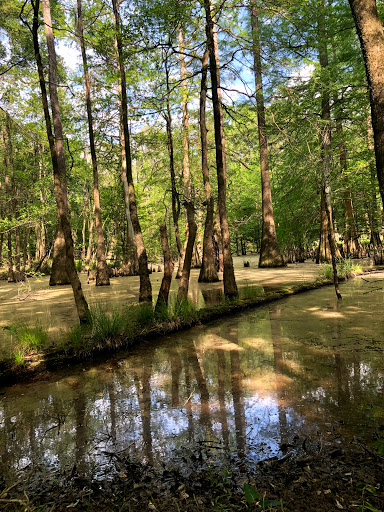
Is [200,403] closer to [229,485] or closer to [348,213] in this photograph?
[229,485]

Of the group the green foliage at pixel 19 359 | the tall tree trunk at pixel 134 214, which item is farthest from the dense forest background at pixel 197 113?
the green foliage at pixel 19 359

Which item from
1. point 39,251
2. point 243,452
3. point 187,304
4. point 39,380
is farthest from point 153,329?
point 39,251

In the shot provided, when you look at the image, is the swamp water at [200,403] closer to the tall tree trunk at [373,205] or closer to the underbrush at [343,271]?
the underbrush at [343,271]

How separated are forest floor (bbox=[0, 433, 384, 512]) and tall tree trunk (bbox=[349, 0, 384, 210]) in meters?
2.07

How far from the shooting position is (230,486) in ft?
6.42

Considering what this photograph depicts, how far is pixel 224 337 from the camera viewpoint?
5.67 m

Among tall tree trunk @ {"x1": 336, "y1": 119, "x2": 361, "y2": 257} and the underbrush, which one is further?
tall tree trunk @ {"x1": 336, "y1": 119, "x2": 361, "y2": 257}

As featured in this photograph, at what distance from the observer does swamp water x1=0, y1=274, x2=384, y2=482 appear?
2426 millimetres

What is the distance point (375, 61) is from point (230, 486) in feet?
11.3

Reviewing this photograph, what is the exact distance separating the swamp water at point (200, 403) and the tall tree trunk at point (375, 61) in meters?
1.75

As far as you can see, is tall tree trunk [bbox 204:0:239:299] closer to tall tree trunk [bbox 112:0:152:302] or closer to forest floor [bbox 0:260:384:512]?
tall tree trunk [bbox 112:0:152:302]

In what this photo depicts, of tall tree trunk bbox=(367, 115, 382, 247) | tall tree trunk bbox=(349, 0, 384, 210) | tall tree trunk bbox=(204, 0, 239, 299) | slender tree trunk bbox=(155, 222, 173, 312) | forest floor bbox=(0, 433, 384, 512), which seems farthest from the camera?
tall tree trunk bbox=(367, 115, 382, 247)

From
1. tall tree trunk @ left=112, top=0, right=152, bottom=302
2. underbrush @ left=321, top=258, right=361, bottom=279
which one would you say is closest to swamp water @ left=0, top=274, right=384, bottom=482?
tall tree trunk @ left=112, top=0, right=152, bottom=302

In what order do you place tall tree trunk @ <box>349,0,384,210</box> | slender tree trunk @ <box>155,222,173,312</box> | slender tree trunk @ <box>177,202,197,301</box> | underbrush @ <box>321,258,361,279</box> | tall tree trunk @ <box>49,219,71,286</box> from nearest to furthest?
tall tree trunk @ <box>349,0,384,210</box>, slender tree trunk @ <box>155,222,173,312</box>, slender tree trunk @ <box>177,202,197,301</box>, underbrush @ <box>321,258,361,279</box>, tall tree trunk @ <box>49,219,71,286</box>
